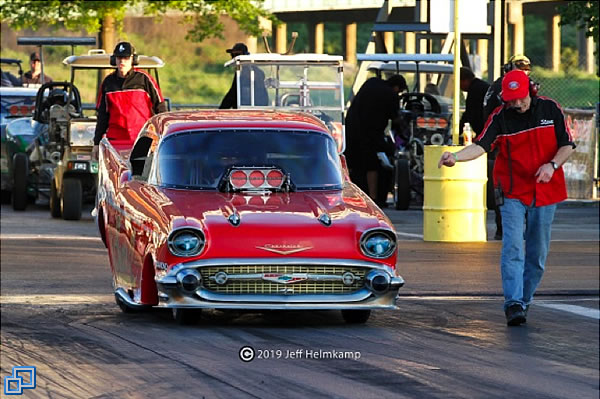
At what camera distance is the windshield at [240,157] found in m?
10.9

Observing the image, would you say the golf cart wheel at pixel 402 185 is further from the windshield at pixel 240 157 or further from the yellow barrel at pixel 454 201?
the windshield at pixel 240 157

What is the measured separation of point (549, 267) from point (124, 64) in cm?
409

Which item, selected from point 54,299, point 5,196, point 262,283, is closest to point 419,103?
point 5,196

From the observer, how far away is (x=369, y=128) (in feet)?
69.1

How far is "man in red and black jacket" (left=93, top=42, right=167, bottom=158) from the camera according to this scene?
14.8 meters

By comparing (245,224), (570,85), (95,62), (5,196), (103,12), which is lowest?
(5,196)

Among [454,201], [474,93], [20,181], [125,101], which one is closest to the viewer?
[125,101]

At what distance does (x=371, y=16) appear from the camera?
60.1m

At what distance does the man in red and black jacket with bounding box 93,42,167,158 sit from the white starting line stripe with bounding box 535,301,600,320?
4233mm

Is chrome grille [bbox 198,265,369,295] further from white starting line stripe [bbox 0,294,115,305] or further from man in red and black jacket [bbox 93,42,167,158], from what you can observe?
man in red and black jacket [bbox 93,42,167,158]

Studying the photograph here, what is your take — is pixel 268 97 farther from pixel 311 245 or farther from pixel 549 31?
pixel 549 31

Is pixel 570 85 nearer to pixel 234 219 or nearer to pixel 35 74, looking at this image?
pixel 35 74

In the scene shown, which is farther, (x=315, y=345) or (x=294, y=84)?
(x=294, y=84)

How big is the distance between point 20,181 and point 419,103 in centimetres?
541
